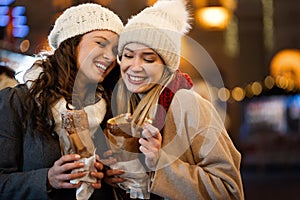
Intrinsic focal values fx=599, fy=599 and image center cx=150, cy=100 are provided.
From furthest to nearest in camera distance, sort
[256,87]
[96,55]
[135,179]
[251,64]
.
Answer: [251,64], [256,87], [96,55], [135,179]

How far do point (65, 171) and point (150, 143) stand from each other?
304mm

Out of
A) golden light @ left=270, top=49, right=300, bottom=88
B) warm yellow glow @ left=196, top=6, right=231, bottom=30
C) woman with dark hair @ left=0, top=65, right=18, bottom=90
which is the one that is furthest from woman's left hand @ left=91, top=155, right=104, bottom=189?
golden light @ left=270, top=49, right=300, bottom=88

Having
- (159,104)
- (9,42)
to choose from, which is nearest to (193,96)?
(159,104)

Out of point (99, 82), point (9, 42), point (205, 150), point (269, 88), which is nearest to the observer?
point (205, 150)

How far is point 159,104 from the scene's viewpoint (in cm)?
219

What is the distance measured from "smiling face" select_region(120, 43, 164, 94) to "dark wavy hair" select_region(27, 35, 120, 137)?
0.70 ft

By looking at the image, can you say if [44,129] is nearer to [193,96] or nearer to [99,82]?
[99,82]

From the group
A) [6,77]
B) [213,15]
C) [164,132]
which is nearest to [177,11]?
[164,132]

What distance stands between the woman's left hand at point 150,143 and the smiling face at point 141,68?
178 millimetres

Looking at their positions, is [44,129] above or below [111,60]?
below

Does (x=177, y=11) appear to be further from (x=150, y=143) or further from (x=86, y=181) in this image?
(x=86, y=181)

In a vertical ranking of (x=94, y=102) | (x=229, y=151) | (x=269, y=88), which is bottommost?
(x=269, y=88)

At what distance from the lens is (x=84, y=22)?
2.34 m

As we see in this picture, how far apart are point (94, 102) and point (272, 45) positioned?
14299 millimetres
